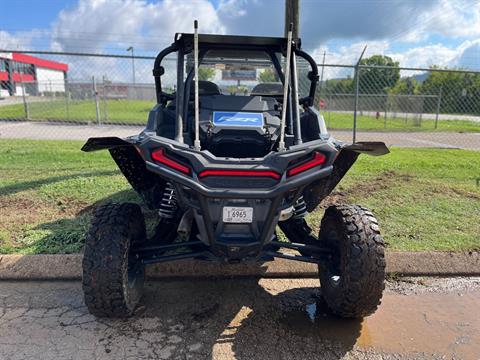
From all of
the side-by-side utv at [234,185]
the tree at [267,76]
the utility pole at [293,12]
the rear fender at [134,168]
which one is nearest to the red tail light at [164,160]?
the side-by-side utv at [234,185]

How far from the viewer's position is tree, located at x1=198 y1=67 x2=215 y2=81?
4189 mm

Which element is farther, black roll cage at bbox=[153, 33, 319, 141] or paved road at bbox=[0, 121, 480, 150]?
paved road at bbox=[0, 121, 480, 150]

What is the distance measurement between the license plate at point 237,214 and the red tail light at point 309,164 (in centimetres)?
37

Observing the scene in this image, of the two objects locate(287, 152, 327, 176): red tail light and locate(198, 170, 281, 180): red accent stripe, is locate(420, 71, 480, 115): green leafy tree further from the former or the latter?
locate(198, 170, 281, 180): red accent stripe

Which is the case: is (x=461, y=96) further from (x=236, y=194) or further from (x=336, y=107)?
(x=236, y=194)

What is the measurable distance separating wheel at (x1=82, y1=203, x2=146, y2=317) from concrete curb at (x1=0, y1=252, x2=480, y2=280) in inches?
28.9


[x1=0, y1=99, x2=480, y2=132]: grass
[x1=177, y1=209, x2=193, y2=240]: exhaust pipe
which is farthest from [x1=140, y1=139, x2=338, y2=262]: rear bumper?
[x1=0, y1=99, x2=480, y2=132]: grass

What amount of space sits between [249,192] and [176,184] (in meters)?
0.51

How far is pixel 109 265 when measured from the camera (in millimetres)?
2801

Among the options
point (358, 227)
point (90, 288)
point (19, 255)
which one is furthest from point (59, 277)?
point (358, 227)

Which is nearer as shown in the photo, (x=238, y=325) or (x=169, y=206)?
(x=238, y=325)

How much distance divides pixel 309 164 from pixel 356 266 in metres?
0.84

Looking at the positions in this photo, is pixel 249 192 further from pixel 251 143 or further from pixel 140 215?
pixel 140 215

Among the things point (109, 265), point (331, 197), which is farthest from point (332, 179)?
point (331, 197)
